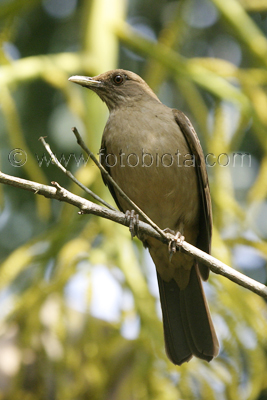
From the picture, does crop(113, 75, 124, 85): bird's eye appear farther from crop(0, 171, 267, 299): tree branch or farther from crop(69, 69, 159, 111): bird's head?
crop(0, 171, 267, 299): tree branch

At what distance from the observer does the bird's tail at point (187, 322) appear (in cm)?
428

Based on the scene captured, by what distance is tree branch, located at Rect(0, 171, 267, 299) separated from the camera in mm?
2896

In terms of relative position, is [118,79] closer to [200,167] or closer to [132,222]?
[200,167]

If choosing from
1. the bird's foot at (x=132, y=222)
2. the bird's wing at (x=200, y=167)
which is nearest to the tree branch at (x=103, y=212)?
the bird's foot at (x=132, y=222)

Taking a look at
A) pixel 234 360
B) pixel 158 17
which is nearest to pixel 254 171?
pixel 158 17

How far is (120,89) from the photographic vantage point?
16.6ft

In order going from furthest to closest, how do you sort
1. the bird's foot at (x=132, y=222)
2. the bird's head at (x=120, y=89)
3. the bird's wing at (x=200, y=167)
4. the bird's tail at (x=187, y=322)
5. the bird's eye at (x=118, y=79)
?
the bird's eye at (x=118, y=79), the bird's head at (x=120, y=89), the bird's wing at (x=200, y=167), the bird's tail at (x=187, y=322), the bird's foot at (x=132, y=222)

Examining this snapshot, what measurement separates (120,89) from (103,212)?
2268mm

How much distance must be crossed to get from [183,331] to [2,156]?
2788 millimetres

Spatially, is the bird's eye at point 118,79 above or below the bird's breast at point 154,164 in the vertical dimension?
above

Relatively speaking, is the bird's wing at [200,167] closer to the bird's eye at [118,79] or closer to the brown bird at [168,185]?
the brown bird at [168,185]

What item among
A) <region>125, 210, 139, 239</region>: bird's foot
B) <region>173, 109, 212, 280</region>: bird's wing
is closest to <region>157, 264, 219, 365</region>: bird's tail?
<region>173, 109, 212, 280</region>: bird's wing

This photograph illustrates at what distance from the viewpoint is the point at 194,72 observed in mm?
4383

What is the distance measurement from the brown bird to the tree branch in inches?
45.5
